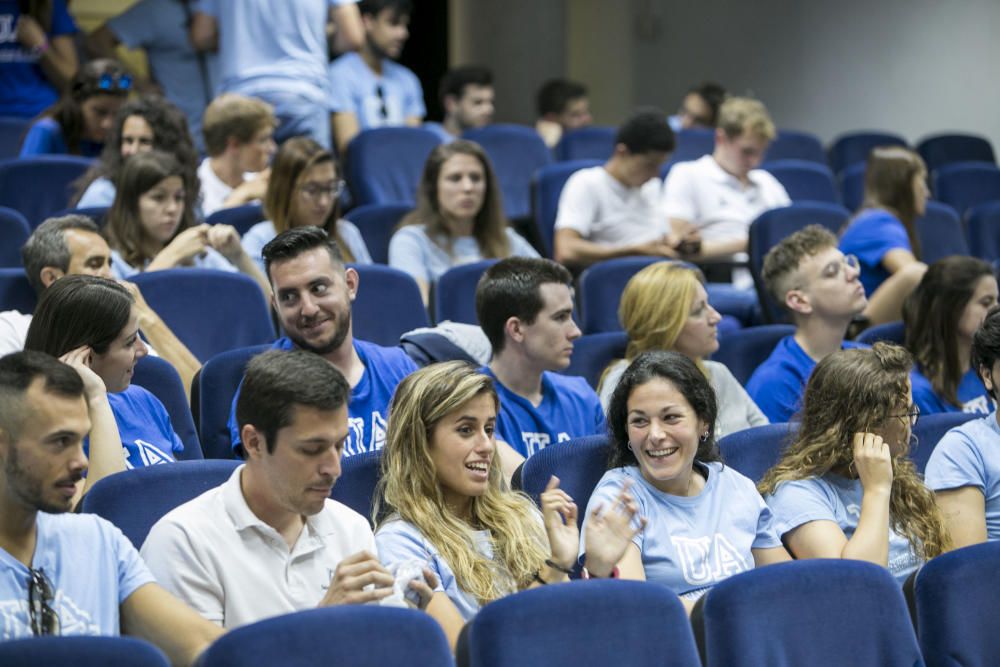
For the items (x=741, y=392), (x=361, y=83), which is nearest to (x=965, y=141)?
(x=361, y=83)

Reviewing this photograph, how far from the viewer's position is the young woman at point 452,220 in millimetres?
4582

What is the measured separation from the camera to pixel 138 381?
10.4 ft

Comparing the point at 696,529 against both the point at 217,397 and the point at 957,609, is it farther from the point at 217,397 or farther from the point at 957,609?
the point at 217,397

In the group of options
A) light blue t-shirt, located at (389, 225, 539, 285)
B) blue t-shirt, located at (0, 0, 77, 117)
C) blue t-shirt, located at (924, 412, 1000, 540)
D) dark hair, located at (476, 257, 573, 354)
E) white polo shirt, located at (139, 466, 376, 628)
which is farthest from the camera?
blue t-shirt, located at (0, 0, 77, 117)

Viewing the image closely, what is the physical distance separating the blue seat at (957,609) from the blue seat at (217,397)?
157 centimetres

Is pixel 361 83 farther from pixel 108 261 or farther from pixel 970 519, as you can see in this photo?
pixel 970 519

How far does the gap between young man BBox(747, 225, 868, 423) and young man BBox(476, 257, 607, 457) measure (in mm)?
575

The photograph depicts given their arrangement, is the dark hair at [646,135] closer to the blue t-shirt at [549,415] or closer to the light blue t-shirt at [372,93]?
the light blue t-shirt at [372,93]

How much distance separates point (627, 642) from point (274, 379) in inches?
27.2

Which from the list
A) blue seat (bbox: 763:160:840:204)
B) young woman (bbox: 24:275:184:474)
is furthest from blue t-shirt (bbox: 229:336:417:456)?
blue seat (bbox: 763:160:840:204)

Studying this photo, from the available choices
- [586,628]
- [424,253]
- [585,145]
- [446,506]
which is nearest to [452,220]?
[424,253]

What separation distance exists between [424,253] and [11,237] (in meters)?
1.26

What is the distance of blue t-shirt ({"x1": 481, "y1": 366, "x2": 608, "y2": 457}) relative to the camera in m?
3.29

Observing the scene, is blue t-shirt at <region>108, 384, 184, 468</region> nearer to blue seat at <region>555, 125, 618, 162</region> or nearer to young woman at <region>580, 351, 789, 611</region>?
young woman at <region>580, 351, 789, 611</region>
